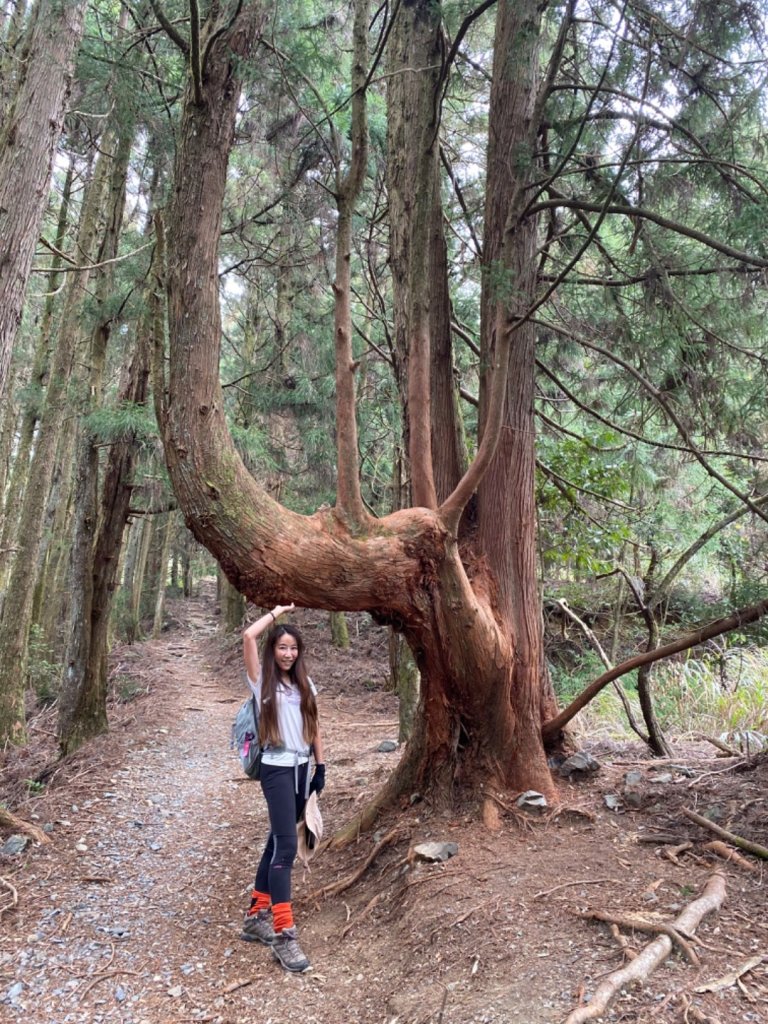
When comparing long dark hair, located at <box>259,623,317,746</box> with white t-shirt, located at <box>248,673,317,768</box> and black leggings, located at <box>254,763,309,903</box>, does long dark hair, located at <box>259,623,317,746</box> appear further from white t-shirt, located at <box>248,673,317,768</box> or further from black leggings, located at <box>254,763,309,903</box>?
black leggings, located at <box>254,763,309,903</box>

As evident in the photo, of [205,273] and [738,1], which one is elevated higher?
[738,1]

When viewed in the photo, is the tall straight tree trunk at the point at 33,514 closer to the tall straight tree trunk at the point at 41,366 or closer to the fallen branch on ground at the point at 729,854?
the tall straight tree trunk at the point at 41,366

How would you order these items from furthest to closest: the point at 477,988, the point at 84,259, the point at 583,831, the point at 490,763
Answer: the point at 84,259 → the point at 490,763 → the point at 583,831 → the point at 477,988

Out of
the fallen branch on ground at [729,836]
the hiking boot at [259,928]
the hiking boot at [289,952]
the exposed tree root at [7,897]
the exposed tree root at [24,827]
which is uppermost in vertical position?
the fallen branch on ground at [729,836]

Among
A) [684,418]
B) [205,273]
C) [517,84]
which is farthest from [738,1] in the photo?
[205,273]

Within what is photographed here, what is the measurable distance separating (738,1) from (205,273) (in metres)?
3.27

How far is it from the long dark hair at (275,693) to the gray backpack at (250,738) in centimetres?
7

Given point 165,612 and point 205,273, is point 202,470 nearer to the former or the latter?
point 205,273

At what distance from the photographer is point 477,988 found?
2754 millimetres

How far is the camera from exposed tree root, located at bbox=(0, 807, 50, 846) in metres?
5.12

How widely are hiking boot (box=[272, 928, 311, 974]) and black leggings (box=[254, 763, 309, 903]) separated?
0.16m

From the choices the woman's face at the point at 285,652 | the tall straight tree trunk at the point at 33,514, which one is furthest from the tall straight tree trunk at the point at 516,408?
the tall straight tree trunk at the point at 33,514

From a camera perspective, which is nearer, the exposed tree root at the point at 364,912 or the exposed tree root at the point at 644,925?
the exposed tree root at the point at 644,925

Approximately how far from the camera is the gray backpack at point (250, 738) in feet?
12.3
